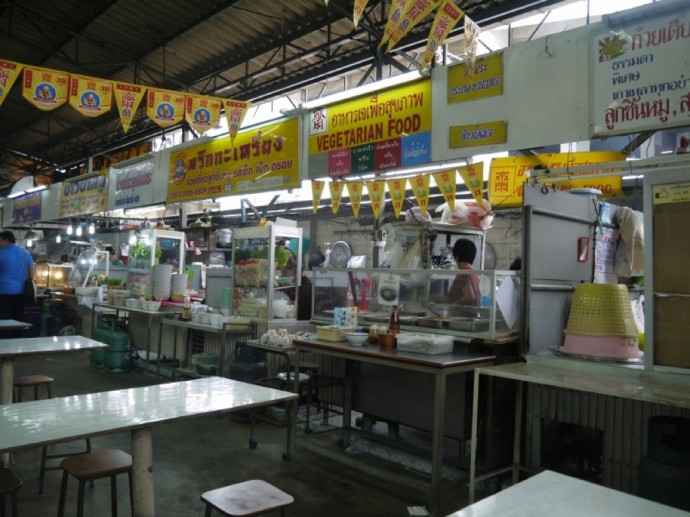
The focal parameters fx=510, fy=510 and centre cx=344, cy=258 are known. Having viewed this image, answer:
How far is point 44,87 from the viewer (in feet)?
17.3

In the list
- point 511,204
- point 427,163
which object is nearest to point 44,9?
point 427,163

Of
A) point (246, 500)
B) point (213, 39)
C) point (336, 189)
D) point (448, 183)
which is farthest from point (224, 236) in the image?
point (246, 500)

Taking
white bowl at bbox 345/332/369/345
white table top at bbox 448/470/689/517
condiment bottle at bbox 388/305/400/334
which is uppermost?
condiment bottle at bbox 388/305/400/334

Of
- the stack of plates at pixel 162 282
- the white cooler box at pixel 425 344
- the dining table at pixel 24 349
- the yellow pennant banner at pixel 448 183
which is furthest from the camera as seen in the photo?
the stack of plates at pixel 162 282

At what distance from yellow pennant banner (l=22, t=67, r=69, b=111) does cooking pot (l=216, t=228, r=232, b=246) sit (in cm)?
693

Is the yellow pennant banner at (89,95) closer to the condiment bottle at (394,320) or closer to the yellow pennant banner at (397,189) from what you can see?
the yellow pennant banner at (397,189)

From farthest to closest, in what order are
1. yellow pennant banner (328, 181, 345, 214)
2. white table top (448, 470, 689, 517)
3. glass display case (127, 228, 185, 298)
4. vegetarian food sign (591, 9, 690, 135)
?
glass display case (127, 228, 185, 298)
yellow pennant banner (328, 181, 345, 214)
vegetarian food sign (591, 9, 690, 135)
white table top (448, 470, 689, 517)

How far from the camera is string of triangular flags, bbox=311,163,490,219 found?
4.53m

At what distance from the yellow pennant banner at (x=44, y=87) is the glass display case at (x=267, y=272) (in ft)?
7.81

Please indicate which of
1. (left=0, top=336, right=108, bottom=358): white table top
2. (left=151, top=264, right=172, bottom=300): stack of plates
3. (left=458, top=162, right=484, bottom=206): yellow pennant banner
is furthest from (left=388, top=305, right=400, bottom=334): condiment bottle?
(left=151, top=264, right=172, bottom=300): stack of plates

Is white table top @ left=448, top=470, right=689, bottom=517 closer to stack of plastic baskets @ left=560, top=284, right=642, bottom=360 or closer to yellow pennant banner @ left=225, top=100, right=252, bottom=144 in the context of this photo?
stack of plastic baskets @ left=560, top=284, right=642, bottom=360

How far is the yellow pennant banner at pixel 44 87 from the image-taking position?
17.0 ft

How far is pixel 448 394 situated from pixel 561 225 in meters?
1.58

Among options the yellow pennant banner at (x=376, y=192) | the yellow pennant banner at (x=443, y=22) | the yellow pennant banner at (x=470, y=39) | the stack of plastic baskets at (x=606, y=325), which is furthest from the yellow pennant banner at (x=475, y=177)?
the stack of plastic baskets at (x=606, y=325)
